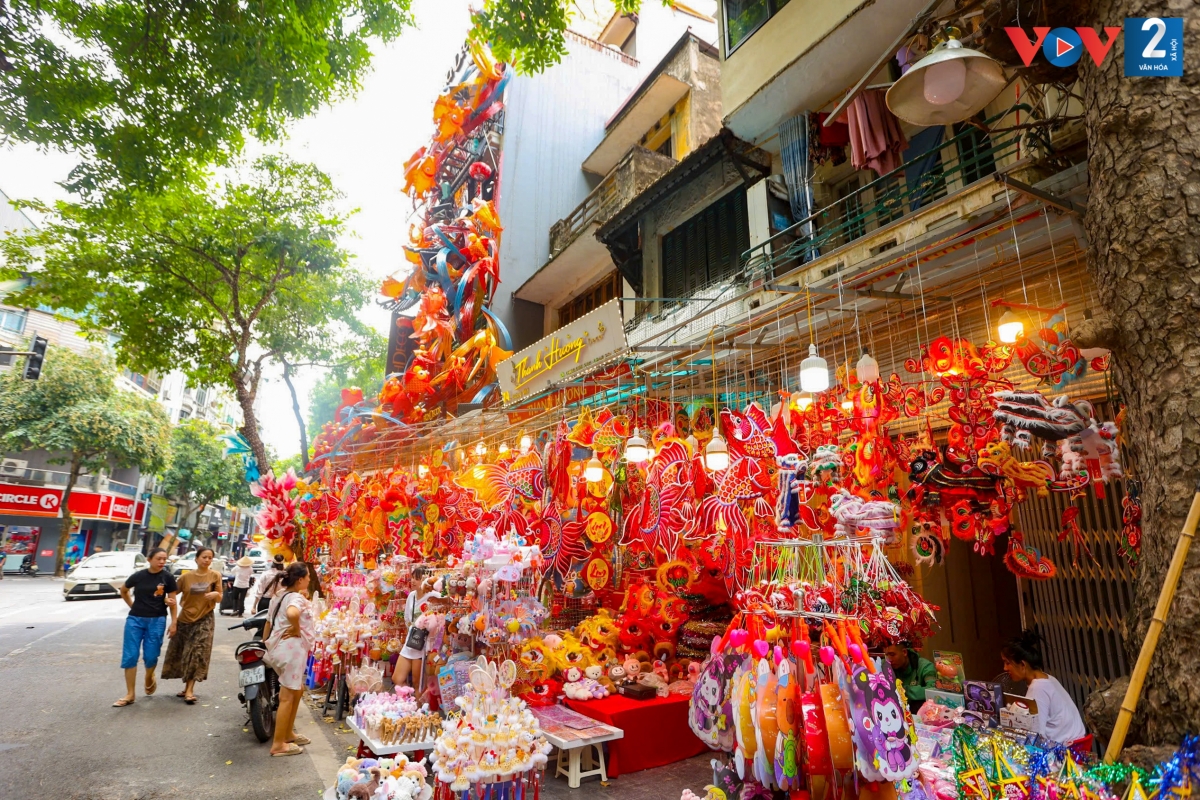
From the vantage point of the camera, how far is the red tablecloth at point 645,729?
541 centimetres

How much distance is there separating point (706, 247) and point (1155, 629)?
8257mm

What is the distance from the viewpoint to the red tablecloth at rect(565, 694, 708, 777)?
5406 mm

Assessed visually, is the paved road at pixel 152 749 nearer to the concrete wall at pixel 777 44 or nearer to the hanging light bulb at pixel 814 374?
the hanging light bulb at pixel 814 374

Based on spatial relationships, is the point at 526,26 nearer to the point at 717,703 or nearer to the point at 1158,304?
the point at 1158,304

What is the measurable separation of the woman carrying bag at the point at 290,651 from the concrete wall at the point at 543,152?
10.9 m

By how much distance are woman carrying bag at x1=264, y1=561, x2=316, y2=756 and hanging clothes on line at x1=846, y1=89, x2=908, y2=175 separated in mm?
7438

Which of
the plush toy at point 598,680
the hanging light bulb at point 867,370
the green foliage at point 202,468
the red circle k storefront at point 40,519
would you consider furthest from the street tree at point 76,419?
the hanging light bulb at point 867,370

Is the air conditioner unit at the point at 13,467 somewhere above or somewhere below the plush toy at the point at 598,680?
above

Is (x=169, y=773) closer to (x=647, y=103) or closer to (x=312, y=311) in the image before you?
(x=312, y=311)

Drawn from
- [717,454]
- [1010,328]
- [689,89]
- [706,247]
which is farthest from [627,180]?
[1010,328]

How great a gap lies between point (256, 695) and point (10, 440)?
78.2 ft

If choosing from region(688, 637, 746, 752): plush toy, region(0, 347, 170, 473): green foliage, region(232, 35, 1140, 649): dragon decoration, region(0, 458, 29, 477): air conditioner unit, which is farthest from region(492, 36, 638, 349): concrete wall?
region(0, 458, 29, 477): air conditioner unit

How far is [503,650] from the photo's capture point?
225 inches

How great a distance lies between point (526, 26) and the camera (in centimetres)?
593
